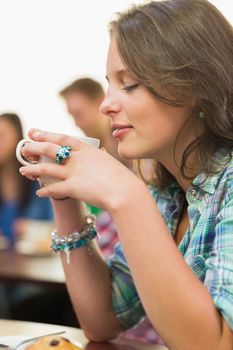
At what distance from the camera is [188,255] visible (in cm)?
116

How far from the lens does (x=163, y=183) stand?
144 centimetres

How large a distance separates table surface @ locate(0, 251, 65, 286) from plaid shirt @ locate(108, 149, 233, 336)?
788 mm

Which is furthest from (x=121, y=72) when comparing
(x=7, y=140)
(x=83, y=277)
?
(x=7, y=140)

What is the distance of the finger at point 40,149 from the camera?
1028 mm

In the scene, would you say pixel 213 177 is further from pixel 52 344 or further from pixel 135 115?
pixel 52 344

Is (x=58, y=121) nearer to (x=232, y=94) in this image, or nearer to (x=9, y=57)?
(x=9, y=57)

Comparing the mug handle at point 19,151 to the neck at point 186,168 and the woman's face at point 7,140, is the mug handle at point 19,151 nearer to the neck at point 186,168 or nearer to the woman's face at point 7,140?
the neck at point 186,168

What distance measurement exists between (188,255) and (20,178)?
265 cm

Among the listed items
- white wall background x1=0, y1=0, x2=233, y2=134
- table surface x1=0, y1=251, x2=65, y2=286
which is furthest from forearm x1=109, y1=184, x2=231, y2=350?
white wall background x1=0, y1=0, x2=233, y2=134

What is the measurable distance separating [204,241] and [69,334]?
37cm

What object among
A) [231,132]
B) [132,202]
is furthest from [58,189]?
[231,132]

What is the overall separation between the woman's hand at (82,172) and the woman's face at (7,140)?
2.79 m

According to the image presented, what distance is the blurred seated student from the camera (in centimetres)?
352

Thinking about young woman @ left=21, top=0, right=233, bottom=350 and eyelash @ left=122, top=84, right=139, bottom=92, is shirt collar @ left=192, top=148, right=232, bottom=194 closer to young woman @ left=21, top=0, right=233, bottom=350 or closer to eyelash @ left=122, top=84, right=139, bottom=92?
young woman @ left=21, top=0, right=233, bottom=350
